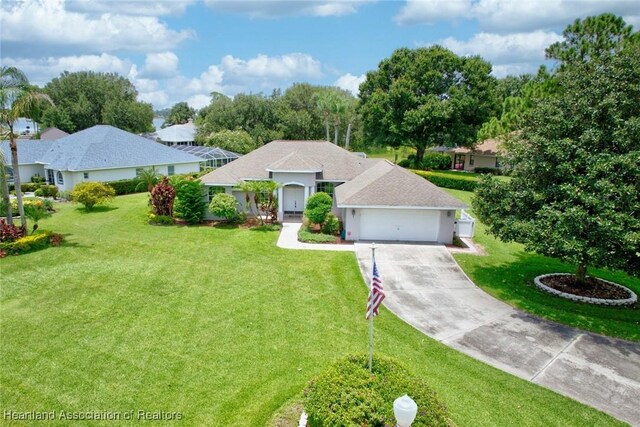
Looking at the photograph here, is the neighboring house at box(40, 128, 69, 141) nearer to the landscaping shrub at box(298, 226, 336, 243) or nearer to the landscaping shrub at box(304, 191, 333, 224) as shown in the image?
the landscaping shrub at box(304, 191, 333, 224)

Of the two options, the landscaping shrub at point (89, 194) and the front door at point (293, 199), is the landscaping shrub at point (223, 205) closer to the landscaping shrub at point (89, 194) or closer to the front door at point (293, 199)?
the front door at point (293, 199)

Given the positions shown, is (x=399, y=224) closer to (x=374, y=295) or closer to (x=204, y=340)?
(x=204, y=340)

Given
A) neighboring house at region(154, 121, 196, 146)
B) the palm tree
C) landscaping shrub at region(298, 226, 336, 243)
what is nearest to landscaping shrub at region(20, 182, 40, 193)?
the palm tree

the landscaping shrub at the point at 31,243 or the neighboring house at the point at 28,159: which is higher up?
the neighboring house at the point at 28,159

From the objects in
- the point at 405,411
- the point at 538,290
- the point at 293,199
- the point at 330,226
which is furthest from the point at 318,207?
the point at 405,411

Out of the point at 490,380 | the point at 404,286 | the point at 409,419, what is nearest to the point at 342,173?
the point at 404,286

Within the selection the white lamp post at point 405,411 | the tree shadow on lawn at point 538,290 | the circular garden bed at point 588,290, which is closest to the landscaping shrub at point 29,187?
the tree shadow on lawn at point 538,290
